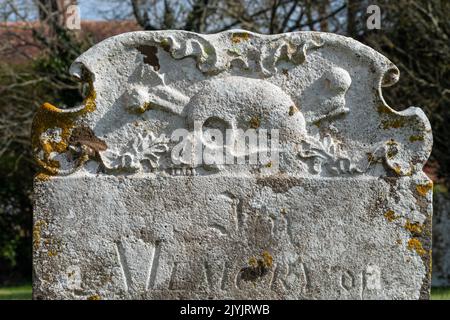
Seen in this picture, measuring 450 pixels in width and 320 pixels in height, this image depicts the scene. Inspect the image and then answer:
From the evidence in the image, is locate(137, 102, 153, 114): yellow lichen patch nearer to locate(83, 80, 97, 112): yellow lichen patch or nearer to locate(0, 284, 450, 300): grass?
locate(83, 80, 97, 112): yellow lichen patch

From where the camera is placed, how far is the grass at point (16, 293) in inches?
408

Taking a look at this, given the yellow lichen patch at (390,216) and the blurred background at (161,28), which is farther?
the blurred background at (161,28)

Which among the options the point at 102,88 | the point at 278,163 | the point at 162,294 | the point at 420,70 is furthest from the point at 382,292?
the point at 420,70

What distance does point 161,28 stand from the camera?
13539 millimetres

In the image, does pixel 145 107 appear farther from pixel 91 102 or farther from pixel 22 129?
pixel 22 129

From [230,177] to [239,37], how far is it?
31.5 inches

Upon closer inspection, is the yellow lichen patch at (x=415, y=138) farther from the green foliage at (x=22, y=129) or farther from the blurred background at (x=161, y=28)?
the green foliage at (x=22, y=129)

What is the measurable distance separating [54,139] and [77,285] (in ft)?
2.70

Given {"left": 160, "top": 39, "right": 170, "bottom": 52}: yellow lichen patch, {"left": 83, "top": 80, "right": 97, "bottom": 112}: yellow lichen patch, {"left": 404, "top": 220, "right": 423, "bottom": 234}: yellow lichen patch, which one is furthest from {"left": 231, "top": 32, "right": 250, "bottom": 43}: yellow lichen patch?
{"left": 404, "top": 220, "right": 423, "bottom": 234}: yellow lichen patch

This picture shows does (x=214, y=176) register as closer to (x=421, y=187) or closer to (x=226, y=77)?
(x=226, y=77)

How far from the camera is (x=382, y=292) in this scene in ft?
14.3

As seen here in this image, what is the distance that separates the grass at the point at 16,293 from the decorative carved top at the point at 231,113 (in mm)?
→ 6285

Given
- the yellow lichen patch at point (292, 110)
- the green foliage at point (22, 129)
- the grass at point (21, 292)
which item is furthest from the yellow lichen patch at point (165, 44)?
the green foliage at point (22, 129)

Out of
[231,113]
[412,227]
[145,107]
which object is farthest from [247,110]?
[412,227]
